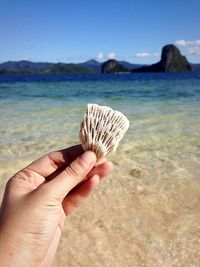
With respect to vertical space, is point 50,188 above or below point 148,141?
above

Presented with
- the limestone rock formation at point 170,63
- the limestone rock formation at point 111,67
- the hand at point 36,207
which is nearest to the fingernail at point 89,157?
the hand at point 36,207

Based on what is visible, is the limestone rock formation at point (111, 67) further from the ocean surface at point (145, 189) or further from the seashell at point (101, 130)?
the seashell at point (101, 130)

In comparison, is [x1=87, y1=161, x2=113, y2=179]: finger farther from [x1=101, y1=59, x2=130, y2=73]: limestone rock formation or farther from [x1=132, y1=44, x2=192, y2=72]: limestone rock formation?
[x1=132, y1=44, x2=192, y2=72]: limestone rock formation

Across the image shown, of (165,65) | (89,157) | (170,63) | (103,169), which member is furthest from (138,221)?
(170,63)

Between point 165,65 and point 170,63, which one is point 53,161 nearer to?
point 165,65

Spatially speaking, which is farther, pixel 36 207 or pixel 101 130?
pixel 101 130

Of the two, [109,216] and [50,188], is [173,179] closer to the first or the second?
[109,216]

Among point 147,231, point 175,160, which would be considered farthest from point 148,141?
point 147,231

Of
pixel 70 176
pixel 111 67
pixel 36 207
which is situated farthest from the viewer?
pixel 111 67
